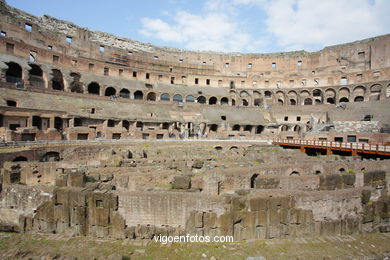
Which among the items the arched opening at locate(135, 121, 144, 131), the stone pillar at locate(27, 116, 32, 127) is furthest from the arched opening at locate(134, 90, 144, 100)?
the stone pillar at locate(27, 116, 32, 127)

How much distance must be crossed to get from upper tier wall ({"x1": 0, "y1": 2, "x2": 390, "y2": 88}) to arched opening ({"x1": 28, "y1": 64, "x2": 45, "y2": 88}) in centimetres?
598

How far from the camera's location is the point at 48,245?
279 inches

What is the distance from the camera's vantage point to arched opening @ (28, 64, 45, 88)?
3041cm

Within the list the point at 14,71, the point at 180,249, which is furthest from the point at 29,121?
the point at 180,249

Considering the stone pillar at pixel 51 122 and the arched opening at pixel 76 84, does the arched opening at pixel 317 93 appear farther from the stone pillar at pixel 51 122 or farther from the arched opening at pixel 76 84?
the stone pillar at pixel 51 122

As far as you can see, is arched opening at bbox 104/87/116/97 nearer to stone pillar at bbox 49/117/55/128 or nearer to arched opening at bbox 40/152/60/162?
stone pillar at bbox 49/117/55/128

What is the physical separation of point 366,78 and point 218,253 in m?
50.1

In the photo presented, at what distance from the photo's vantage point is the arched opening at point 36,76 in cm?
3041

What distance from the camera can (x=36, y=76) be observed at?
102ft

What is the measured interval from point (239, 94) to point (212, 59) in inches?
513

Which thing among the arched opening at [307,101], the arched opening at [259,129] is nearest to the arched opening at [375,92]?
the arched opening at [307,101]

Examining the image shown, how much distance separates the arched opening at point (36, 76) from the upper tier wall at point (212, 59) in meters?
5.98

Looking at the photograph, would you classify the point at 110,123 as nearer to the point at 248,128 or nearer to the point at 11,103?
the point at 11,103

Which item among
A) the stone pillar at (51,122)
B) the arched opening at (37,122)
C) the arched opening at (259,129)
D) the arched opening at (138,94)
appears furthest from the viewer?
the arched opening at (138,94)
